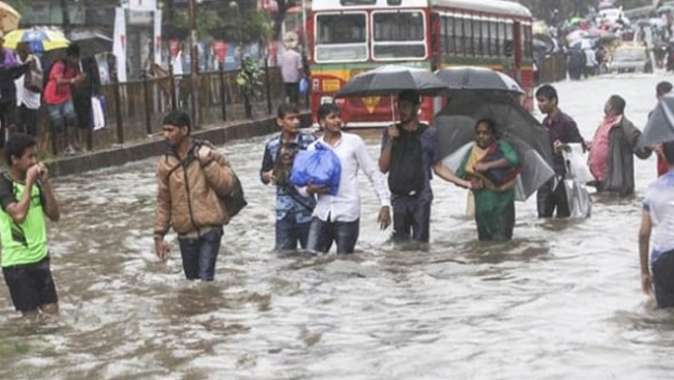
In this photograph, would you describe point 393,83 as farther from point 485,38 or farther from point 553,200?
point 485,38

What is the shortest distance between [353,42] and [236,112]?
4.88m

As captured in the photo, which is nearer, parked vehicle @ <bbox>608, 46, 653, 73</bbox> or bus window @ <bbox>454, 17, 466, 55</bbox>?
bus window @ <bbox>454, 17, 466, 55</bbox>

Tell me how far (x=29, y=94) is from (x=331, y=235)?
10125 millimetres

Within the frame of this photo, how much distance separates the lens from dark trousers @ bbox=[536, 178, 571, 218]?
56.1ft

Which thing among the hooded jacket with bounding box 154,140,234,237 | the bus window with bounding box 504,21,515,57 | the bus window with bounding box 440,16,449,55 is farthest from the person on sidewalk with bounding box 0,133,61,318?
the bus window with bounding box 504,21,515,57

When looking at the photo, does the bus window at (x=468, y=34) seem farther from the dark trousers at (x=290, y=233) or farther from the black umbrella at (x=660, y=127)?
the black umbrella at (x=660, y=127)

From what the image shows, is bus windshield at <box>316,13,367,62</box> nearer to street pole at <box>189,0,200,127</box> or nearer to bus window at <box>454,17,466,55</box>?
street pole at <box>189,0,200,127</box>

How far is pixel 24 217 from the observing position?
10836 millimetres

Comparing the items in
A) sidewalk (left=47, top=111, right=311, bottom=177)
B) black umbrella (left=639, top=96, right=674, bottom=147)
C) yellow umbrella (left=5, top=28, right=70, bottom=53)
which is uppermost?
yellow umbrella (left=5, top=28, right=70, bottom=53)

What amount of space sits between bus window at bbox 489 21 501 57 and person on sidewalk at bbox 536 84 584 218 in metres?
18.8

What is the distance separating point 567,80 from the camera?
69.6 m

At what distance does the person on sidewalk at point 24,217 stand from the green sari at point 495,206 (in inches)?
190

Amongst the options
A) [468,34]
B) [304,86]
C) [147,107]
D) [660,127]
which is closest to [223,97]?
Answer: [468,34]

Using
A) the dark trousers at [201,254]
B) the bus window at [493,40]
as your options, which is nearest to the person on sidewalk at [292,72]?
the bus window at [493,40]
